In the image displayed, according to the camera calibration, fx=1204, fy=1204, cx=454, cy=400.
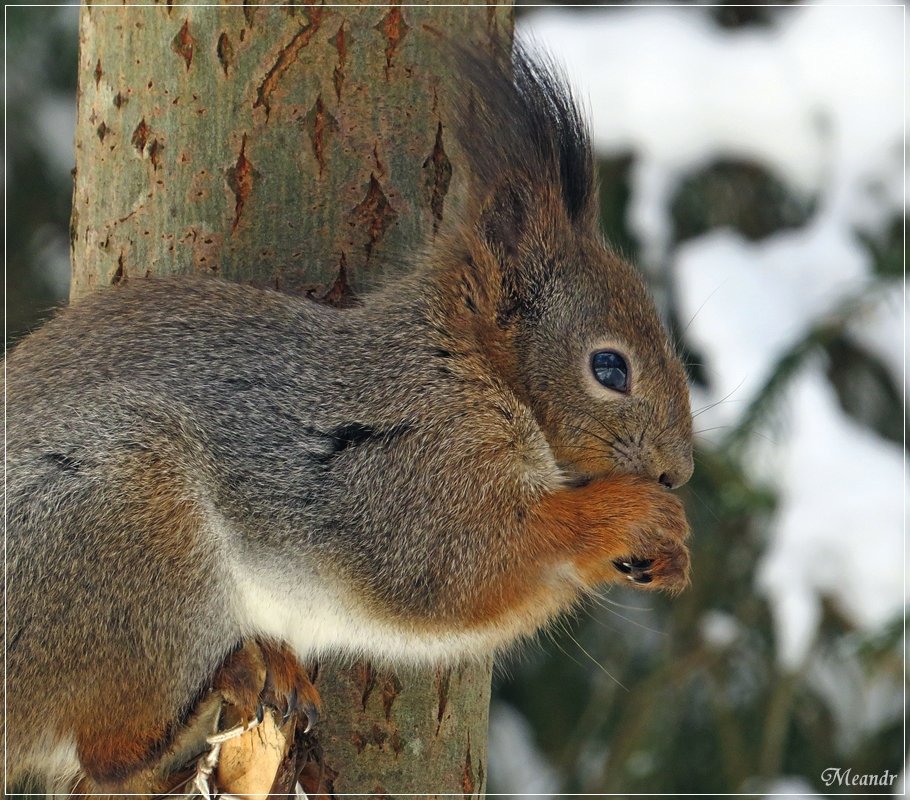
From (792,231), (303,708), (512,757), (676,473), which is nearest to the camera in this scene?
(303,708)

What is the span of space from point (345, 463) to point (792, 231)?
2.10m

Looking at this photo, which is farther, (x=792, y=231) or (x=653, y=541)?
(x=792, y=231)

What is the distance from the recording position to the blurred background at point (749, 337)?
2.99 metres

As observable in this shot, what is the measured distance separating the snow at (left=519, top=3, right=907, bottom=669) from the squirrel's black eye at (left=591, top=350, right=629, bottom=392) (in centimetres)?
88

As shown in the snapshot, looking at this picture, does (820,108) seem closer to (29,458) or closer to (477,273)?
(477,273)

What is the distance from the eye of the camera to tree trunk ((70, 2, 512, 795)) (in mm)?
1848

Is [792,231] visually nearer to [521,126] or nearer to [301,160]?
[521,126]

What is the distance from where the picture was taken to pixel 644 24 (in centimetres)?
374

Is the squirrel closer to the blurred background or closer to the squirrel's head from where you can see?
the squirrel's head

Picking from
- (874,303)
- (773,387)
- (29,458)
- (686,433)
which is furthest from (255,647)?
(874,303)

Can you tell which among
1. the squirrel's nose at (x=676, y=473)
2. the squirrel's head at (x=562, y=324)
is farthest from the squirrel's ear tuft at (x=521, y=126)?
the squirrel's nose at (x=676, y=473)

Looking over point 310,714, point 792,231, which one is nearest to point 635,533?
point 310,714

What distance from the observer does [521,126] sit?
189cm
